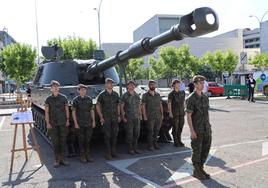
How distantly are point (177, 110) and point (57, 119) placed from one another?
3.09 metres

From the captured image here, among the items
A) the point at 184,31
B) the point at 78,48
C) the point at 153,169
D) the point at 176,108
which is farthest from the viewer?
the point at 78,48

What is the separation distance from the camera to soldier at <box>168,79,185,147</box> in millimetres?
9219

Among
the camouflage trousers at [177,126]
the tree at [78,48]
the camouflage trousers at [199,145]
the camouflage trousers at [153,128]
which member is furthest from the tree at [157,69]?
the camouflage trousers at [199,145]

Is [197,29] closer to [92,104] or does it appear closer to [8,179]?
[92,104]

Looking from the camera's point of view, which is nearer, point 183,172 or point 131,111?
point 183,172

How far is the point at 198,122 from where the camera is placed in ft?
20.5

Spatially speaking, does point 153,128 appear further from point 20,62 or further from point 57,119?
point 20,62

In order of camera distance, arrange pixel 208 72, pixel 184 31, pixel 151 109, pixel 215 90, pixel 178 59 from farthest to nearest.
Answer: pixel 208 72 → pixel 178 59 → pixel 215 90 → pixel 151 109 → pixel 184 31

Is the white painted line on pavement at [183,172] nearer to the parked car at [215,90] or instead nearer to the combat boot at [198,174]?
the combat boot at [198,174]

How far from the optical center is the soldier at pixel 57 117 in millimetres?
7613

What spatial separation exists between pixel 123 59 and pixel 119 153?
218cm

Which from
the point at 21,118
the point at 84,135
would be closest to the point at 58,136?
the point at 84,135

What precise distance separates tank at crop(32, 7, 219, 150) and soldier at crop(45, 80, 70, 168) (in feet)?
2.37

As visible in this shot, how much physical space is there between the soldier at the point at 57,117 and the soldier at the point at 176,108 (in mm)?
2727
